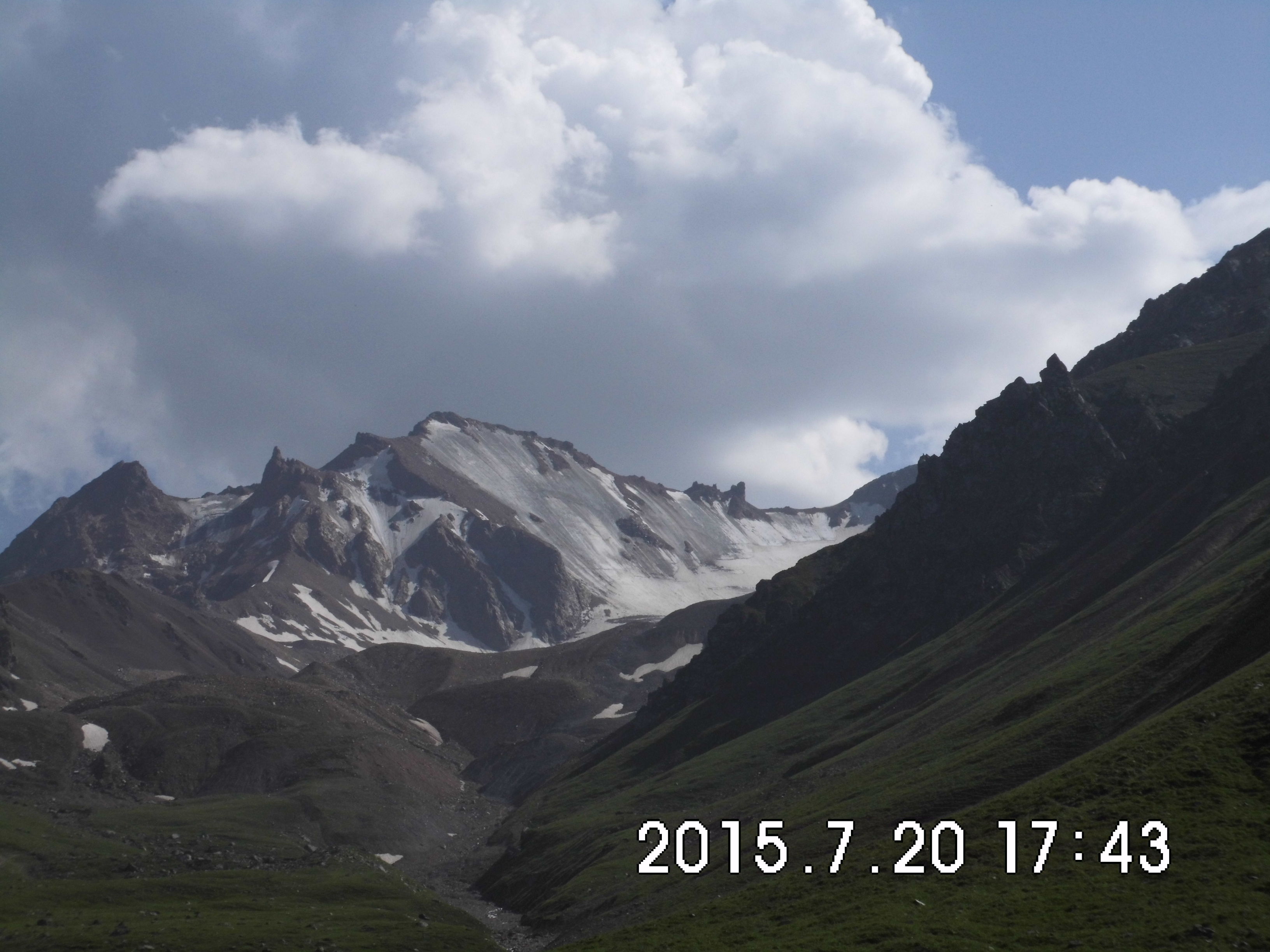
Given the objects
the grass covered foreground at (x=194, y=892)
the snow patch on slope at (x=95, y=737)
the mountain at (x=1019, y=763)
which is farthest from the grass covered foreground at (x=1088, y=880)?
the snow patch on slope at (x=95, y=737)

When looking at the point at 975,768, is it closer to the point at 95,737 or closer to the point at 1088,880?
the point at 1088,880

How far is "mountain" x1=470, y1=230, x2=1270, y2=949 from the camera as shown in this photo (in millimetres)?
46406

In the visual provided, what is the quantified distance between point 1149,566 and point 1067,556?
37.5 m

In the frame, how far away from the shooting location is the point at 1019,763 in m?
77.4

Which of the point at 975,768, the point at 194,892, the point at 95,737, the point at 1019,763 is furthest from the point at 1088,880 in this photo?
the point at 95,737

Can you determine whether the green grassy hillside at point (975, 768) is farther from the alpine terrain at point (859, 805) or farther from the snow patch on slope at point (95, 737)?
the snow patch on slope at point (95, 737)

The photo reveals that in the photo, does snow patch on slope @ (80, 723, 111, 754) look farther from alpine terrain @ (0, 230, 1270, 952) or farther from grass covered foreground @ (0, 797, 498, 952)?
grass covered foreground @ (0, 797, 498, 952)

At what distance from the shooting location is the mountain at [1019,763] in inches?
1827

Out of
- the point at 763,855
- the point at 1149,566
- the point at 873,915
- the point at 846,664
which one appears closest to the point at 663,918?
the point at 873,915

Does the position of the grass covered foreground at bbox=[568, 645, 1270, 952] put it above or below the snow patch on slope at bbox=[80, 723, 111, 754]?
below
